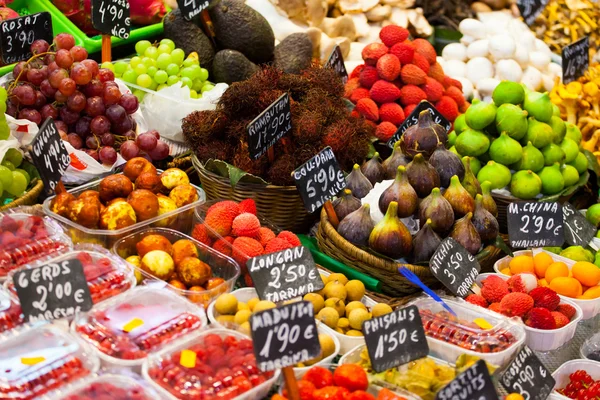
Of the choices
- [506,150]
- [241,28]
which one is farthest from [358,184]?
[241,28]

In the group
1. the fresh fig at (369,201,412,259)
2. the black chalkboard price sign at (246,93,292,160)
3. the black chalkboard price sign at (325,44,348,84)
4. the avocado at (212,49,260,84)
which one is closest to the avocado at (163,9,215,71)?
the avocado at (212,49,260,84)

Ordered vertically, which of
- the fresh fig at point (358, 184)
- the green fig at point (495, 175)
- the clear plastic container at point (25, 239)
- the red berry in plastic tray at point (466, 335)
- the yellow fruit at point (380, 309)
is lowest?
the red berry in plastic tray at point (466, 335)

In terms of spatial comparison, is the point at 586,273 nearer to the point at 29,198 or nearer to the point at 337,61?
the point at 337,61

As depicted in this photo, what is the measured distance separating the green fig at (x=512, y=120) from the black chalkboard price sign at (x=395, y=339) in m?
1.29

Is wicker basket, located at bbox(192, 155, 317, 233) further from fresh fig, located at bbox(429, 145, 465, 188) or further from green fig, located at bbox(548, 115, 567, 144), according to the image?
green fig, located at bbox(548, 115, 567, 144)

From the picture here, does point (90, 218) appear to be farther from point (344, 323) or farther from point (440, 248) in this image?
point (440, 248)

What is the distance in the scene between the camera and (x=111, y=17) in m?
2.93

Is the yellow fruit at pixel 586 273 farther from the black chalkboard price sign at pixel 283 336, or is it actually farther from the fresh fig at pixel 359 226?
the black chalkboard price sign at pixel 283 336

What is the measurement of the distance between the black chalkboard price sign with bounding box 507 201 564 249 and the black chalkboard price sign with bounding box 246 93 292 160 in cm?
78

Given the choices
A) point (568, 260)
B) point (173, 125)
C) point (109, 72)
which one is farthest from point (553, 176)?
point (109, 72)

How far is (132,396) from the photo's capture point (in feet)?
5.02

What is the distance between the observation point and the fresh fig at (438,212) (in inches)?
87.9

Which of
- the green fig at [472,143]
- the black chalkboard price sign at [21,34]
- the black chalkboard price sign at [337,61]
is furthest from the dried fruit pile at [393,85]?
the black chalkboard price sign at [21,34]

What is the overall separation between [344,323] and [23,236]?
2.88 feet
